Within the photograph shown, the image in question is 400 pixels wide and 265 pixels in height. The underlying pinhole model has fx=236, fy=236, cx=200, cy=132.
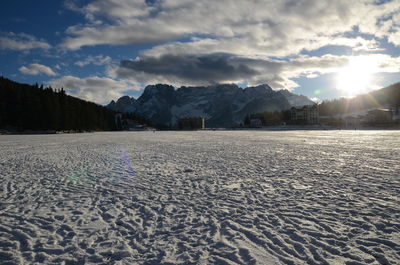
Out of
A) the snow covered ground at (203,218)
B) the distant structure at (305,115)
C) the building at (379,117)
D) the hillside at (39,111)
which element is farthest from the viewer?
the distant structure at (305,115)

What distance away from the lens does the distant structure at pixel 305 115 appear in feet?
531

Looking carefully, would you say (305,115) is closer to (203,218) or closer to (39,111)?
(39,111)

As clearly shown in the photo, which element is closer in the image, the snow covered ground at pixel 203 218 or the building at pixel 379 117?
the snow covered ground at pixel 203 218

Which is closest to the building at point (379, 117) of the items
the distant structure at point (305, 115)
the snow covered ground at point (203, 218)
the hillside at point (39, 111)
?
the distant structure at point (305, 115)

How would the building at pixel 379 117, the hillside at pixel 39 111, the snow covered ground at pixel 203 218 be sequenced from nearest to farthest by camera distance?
the snow covered ground at pixel 203 218
the hillside at pixel 39 111
the building at pixel 379 117

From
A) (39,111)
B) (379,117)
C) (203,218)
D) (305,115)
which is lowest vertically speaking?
(203,218)

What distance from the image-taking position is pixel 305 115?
557 ft

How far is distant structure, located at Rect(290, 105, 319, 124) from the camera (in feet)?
531

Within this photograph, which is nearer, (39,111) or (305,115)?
(39,111)

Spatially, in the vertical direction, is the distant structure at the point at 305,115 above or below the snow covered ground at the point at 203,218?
above

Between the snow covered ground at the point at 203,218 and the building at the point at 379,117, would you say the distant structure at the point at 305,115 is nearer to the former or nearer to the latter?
the building at the point at 379,117

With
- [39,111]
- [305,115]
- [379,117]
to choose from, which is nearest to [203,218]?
[39,111]

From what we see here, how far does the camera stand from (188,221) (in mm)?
5898

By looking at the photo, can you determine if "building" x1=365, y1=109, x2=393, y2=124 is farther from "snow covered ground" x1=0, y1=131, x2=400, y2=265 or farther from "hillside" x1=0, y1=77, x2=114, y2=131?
"hillside" x1=0, y1=77, x2=114, y2=131
